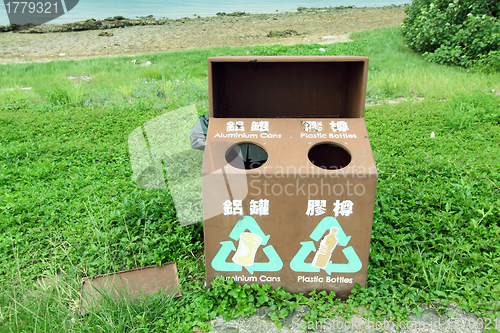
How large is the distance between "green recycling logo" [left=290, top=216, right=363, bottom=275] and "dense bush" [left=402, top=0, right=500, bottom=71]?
699 centimetres

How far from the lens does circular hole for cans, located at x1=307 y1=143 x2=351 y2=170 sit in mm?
2576

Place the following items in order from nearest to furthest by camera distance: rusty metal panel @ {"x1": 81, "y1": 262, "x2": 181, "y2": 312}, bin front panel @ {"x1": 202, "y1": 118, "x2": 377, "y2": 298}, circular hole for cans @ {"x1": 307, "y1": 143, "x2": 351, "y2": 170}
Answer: bin front panel @ {"x1": 202, "y1": 118, "x2": 377, "y2": 298} → rusty metal panel @ {"x1": 81, "y1": 262, "x2": 181, "y2": 312} → circular hole for cans @ {"x1": 307, "y1": 143, "x2": 351, "y2": 170}

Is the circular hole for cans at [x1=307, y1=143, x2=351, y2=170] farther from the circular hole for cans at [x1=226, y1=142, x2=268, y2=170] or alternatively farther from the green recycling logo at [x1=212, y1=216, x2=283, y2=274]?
the green recycling logo at [x1=212, y1=216, x2=283, y2=274]

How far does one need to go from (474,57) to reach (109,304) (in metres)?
8.88

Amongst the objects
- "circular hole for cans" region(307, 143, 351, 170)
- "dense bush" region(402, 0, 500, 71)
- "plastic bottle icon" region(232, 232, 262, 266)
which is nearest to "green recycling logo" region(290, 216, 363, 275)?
"plastic bottle icon" region(232, 232, 262, 266)

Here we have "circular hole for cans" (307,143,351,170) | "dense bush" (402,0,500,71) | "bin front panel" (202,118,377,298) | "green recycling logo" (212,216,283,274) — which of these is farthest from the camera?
"dense bush" (402,0,500,71)

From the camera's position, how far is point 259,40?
1436cm

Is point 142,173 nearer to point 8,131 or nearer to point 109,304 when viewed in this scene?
point 109,304

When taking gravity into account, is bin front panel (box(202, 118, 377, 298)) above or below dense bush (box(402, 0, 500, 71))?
below

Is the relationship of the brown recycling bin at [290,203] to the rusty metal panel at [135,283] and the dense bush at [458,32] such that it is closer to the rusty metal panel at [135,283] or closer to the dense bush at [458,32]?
the rusty metal panel at [135,283]

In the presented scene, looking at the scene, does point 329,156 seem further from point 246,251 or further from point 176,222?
point 176,222

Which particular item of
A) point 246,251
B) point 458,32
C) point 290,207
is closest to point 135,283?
point 246,251

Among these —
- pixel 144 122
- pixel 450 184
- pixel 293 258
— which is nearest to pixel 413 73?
pixel 450 184

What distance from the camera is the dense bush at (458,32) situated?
761 centimetres
